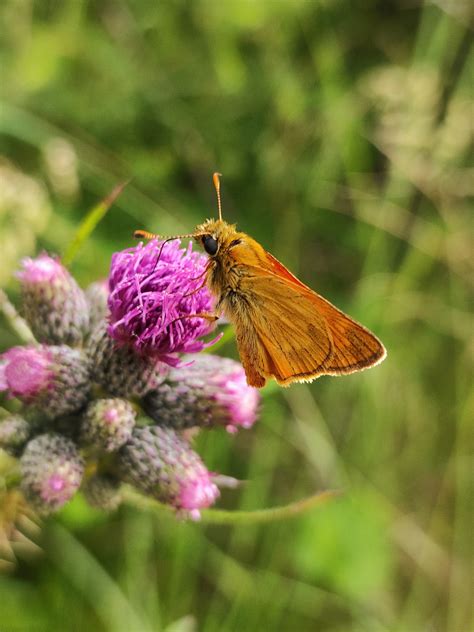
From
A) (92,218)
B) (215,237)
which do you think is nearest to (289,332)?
(215,237)

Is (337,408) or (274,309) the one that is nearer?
(274,309)

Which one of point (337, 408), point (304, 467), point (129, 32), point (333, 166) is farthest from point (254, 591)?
point (129, 32)

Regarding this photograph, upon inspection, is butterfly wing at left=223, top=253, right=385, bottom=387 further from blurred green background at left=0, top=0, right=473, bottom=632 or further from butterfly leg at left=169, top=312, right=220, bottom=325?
blurred green background at left=0, top=0, right=473, bottom=632

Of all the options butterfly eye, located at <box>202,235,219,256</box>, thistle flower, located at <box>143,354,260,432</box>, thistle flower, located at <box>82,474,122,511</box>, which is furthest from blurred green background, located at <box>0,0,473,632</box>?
butterfly eye, located at <box>202,235,219,256</box>

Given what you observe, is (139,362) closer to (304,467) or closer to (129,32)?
(304,467)

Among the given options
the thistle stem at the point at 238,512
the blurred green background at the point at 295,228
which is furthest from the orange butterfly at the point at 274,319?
the blurred green background at the point at 295,228

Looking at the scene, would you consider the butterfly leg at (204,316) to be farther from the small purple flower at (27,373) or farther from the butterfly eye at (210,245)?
the small purple flower at (27,373)

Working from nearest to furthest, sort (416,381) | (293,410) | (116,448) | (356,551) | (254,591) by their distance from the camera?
(116,448), (254,591), (293,410), (356,551), (416,381)
